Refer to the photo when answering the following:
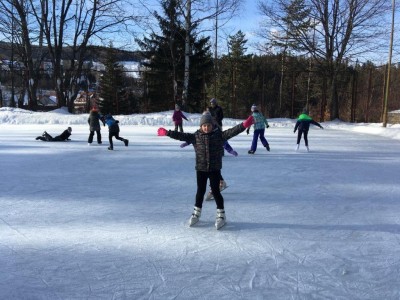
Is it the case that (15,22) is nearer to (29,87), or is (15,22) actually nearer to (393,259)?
(29,87)

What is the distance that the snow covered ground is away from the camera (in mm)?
2727

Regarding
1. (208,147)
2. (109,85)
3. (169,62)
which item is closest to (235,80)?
(169,62)

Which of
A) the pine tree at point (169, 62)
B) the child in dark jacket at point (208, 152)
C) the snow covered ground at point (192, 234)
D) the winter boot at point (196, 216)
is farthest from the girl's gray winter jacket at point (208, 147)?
the pine tree at point (169, 62)

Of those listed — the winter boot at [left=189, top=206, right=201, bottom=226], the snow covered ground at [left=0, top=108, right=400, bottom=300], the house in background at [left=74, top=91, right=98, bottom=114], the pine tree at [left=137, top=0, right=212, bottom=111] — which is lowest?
the snow covered ground at [left=0, top=108, right=400, bottom=300]

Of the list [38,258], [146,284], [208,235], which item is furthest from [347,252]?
[38,258]

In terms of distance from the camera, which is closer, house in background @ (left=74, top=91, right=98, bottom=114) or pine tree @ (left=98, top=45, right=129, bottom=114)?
house in background @ (left=74, top=91, right=98, bottom=114)

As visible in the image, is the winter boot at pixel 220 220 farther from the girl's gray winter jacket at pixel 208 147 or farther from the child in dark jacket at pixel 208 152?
the girl's gray winter jacket at pixel 208 147

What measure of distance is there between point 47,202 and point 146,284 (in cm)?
278

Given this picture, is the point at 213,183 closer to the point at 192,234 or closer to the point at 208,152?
the point at 208,152

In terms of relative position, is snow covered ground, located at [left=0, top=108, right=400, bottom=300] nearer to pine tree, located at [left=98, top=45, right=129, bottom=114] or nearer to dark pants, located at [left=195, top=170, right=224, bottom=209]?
dark pants, located at [left=195, top=170, right=224, bottom=209]

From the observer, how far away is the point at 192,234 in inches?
149

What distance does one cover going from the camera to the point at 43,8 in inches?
936

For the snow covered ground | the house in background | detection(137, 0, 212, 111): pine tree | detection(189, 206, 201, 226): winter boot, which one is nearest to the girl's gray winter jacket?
detection(189, 206, 201, 226): winter boot

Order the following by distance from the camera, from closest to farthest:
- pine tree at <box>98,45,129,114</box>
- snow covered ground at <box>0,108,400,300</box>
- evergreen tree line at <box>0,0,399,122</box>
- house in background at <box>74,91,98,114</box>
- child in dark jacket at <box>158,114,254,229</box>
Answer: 1. snow covered ground at <box>0,108,400,300</box>
2. child in dark jacket at <box>158,114,254,229</box>
3. evergreen tree line at <box>0,0,399,122</box>
4. house in background at <box>74,91,98,114</box>
5. pine tree at <box>98,45,129,114</box>
